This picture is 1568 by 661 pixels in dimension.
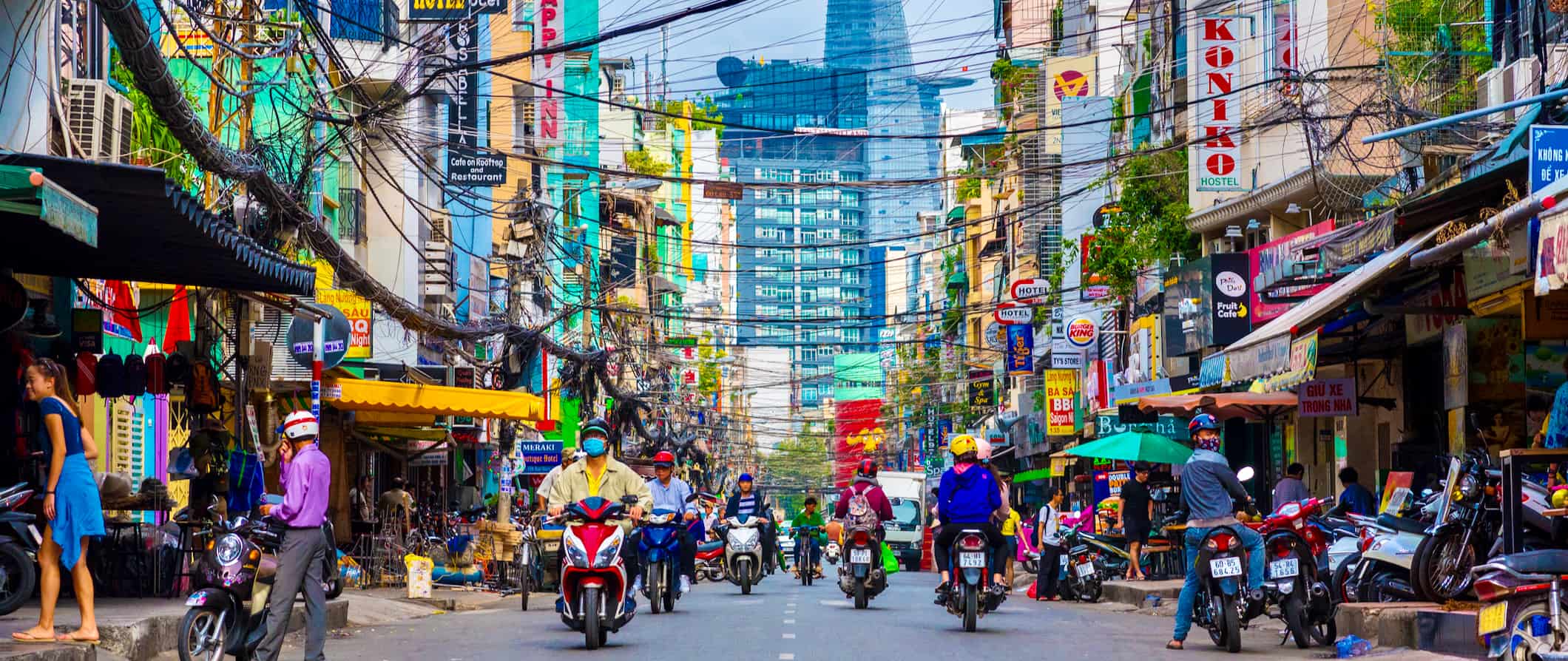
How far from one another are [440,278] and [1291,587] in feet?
94.1

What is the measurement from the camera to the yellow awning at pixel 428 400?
74.2 feet

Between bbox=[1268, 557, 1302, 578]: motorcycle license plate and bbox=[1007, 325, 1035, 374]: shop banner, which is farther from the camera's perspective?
bbox=[1007, 325, 1035, 374]: shop banner

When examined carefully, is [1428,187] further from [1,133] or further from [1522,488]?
[1,133]

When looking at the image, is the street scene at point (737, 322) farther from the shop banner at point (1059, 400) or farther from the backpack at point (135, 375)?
the shop banner at point (1059, 400)

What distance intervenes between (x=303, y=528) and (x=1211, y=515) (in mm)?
6698

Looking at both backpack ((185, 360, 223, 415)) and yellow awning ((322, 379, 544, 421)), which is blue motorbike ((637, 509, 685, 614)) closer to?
backpack ((185, 360, 223, 415))

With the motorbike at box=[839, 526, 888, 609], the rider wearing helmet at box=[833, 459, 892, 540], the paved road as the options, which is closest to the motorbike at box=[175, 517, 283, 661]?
the paved road

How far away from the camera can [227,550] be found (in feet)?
35.0

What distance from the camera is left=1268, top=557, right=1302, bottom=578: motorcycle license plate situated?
13.2 metres

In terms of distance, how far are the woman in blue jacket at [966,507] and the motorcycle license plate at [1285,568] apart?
2821mm

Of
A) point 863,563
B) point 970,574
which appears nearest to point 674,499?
point 863,563

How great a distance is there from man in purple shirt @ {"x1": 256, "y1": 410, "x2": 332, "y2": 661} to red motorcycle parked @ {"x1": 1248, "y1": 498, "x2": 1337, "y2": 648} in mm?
7029

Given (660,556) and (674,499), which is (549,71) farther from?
(660,556)

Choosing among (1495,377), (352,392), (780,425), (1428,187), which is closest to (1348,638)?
(1495,377)
